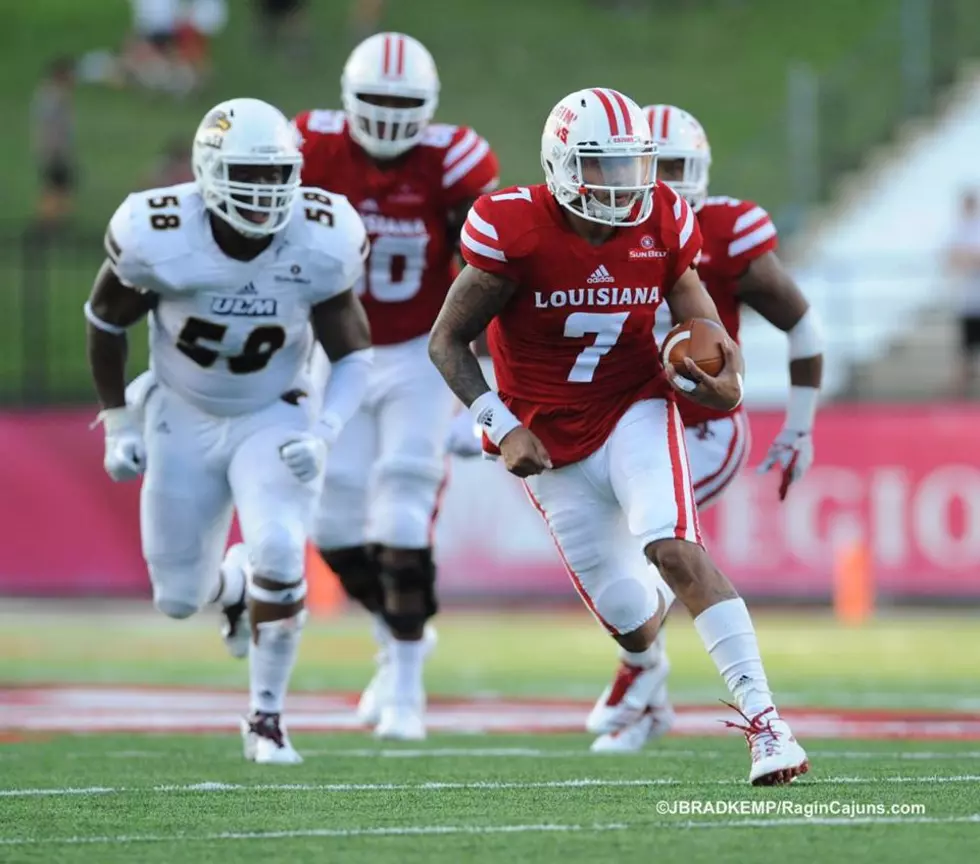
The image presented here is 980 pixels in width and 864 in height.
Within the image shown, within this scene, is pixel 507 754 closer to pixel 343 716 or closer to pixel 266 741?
pixel 266 741

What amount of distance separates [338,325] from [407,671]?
1.37 m

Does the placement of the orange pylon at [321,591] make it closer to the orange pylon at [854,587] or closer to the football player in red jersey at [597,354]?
the orange pylon at [854,587]

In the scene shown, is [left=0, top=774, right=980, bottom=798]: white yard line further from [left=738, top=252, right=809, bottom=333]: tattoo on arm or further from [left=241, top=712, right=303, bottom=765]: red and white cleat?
[left=738, top=252, right=809, bottom=333]: tattoo on arm

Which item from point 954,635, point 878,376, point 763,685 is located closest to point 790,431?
point 763,685

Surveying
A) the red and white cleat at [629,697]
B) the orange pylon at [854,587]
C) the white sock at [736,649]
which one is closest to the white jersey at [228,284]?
the red and white cleat at [629,697]

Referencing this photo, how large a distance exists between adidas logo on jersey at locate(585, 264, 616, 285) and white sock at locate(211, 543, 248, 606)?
6.46 ft

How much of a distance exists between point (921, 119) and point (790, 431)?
12.5 m

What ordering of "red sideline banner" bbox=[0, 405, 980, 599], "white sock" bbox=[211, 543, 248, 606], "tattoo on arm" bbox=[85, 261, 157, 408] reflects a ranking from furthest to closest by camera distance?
1. "red sideline banner" bbox=[0, 405, 980, 599]
2. "white sock" bbox=[211, 543, 248, 606]
3. "tattoo on arm" bbox=[85, 261, 157, 408]

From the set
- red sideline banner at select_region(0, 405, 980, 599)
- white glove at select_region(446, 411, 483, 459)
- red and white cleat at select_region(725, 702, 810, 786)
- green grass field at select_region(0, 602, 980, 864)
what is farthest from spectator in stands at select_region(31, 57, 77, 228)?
red and white cleat at select_region(725, 702, 810, 786)

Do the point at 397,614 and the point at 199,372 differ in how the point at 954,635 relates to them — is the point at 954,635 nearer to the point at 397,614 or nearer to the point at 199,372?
the point at 397,614

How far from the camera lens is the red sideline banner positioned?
43.3ft

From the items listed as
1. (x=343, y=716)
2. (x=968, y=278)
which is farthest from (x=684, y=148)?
(x=968, y=278)

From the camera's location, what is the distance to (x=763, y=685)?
5.34 m

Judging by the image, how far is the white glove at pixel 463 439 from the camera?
296 inches
